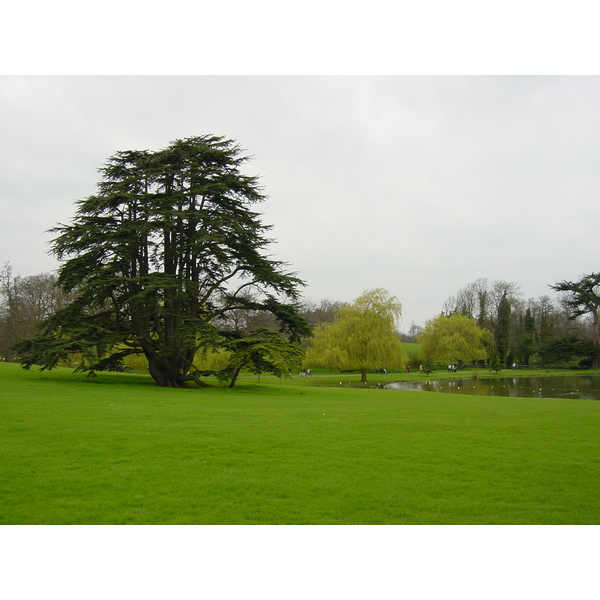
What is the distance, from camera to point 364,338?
39.9 metres

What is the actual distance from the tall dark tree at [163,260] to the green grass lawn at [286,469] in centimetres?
1008

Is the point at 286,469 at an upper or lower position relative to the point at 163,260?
lower

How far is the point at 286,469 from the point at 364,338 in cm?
3293

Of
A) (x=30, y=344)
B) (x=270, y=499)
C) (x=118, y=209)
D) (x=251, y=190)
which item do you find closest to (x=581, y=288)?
(x=251, y=190)

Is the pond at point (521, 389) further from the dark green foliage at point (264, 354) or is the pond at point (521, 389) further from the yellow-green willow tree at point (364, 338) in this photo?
the dark green foliage at point (264, 354)

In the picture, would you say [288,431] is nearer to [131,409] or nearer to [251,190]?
[131,409]

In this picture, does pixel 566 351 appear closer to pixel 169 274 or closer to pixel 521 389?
pixel 521 389

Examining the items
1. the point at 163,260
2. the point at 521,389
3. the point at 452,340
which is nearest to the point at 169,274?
the point at 163,260

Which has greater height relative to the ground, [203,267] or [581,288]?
[581,288]

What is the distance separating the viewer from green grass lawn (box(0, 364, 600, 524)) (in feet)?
18.7

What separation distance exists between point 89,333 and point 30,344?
3575mm

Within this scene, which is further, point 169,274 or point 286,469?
point 169,274

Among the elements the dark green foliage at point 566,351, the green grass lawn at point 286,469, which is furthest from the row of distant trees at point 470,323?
the green grass lawn at point 286,469

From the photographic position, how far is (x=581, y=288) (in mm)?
63219
